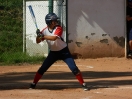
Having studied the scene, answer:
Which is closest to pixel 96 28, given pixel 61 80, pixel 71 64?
pixel 61 80

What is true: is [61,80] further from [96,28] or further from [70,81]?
[96,28]

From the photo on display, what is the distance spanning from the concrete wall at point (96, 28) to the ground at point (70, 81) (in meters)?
0.64

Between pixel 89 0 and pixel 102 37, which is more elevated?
pixel 89 0

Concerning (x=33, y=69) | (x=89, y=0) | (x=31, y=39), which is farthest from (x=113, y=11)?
(x=33, y=69)

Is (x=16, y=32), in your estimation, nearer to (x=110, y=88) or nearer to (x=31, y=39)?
(x=31, y=39)

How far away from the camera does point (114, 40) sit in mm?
18094

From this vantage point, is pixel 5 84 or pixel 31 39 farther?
pixel 31 39

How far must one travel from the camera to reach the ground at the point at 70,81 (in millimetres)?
10523

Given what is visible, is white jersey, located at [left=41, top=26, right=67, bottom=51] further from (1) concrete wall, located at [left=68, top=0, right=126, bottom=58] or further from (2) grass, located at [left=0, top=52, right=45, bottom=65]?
(1) concrete wall, located at [left=68, top=0, right=126, bottom=58]

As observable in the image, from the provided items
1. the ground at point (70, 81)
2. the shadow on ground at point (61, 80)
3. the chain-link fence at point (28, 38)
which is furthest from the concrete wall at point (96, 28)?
the shadow on ground at point (61, 80)

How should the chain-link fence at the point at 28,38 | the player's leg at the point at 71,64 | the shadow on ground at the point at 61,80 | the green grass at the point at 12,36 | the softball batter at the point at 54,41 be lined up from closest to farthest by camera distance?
the softball batter at the point at 54,41, the player's leg at the point at 71,64, the shadow on ground at the point at 61,80, the green grass at the point at 12,36, the chain-link fence at the point at 28,38

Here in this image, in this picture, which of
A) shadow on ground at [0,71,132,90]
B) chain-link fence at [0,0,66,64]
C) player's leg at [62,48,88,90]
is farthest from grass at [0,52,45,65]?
player's leg at [62,48,88,90]

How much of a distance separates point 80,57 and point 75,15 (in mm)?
1436

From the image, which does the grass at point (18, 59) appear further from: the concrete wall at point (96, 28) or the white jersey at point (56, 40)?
the white jersey at point (56, 40)
